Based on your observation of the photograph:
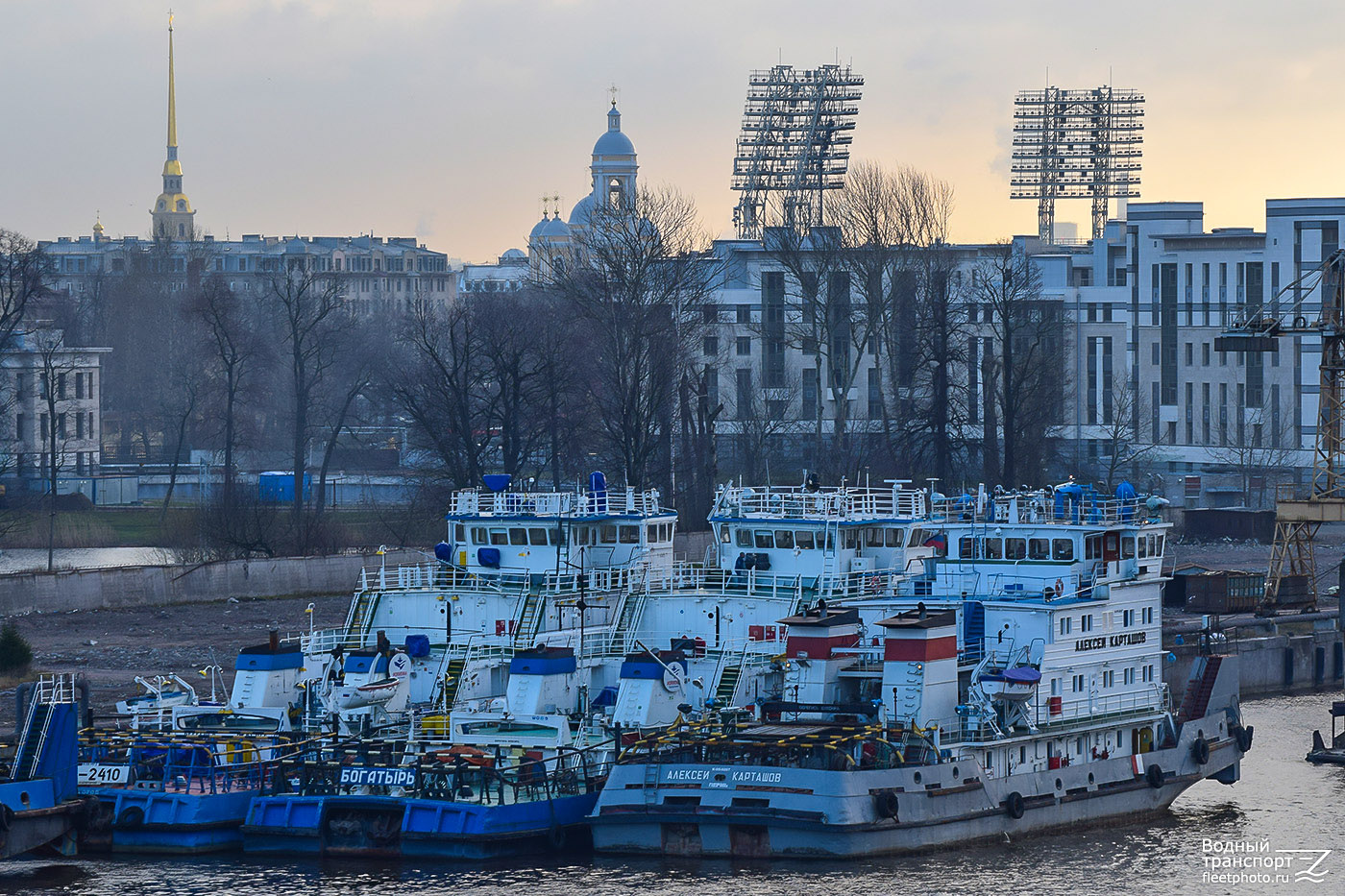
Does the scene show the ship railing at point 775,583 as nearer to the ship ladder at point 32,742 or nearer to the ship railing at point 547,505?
the ship railing at point 547,505

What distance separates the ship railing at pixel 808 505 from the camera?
50750 mm

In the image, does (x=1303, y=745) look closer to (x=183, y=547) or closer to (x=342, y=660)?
(x=342, y=660)

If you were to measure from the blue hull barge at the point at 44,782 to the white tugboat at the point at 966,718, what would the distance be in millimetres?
9778

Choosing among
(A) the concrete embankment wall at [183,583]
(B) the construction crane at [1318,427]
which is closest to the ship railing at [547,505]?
(A) the concrete embankment wall at [183,583]

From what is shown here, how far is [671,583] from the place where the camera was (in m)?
50.9

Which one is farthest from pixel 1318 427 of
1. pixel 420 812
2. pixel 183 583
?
pixel 420 812

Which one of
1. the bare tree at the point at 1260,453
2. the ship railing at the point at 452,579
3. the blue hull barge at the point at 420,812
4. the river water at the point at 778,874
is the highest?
the bare tree at the point at 1260,453

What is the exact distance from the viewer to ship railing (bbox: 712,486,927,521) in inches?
1998

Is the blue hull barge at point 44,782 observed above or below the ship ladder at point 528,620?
below

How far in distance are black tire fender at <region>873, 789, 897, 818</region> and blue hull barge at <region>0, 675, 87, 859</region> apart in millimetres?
14711

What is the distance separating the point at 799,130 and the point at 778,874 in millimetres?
102134

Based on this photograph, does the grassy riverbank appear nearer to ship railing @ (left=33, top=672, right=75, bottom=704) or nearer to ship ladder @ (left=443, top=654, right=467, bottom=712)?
ship ladder @ (left=443, top=654, right=467, bottom=712)

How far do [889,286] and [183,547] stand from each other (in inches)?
1434

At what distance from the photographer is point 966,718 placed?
4175 cm
